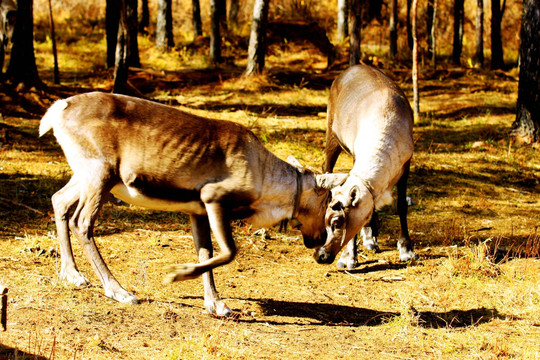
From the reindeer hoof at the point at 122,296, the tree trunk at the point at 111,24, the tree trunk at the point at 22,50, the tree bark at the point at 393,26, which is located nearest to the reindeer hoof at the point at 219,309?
the reindeer hoof at the point at 122,296

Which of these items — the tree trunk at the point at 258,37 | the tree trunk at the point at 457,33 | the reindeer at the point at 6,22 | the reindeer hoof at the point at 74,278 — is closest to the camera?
the reindeer hoof at the point at 74,278

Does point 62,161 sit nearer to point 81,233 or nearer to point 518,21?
point 81,233

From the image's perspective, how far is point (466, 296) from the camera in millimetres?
6805

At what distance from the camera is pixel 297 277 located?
7.30 m

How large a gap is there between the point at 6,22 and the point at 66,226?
29.1ft

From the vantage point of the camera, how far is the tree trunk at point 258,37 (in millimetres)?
16125

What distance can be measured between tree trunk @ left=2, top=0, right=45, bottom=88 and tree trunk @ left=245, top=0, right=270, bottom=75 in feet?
17.2

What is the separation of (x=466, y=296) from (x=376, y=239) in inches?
75.2

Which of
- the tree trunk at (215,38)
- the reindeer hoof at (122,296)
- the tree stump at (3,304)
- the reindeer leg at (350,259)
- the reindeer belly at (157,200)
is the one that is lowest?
the reindeer leg at (350,259)

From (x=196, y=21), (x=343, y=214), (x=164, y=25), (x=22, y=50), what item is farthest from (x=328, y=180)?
(x=196, y=21)

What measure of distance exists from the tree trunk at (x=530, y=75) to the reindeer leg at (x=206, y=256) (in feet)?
29.1

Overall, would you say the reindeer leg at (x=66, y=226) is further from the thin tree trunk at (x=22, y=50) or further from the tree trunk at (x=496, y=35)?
the tree trunk at (x=496, y=35)

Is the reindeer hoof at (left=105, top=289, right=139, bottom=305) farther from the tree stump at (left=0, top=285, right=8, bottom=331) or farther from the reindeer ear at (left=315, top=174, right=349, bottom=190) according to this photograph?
the reindeer ear at (left=315, top=174, right=349, bottom=190)

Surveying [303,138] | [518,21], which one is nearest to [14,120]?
[303,138]
